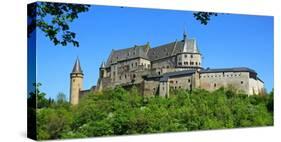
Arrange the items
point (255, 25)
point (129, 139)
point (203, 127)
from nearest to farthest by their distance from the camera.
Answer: point (129, 139) → point (203, 127) → point (255, 25)

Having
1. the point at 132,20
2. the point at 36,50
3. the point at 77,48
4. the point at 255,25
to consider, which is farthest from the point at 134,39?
the point at 255,25

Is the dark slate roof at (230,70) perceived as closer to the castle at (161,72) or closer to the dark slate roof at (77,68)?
the castle at (161,72)

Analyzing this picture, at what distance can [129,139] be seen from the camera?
11.1 metres

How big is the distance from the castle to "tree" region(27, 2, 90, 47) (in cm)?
52

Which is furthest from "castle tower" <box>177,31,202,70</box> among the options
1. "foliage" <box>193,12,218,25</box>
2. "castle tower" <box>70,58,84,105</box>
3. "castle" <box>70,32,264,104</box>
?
"castle tower" <box>70,58,84,105</box>

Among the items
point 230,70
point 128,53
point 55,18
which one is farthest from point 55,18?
point 230,70

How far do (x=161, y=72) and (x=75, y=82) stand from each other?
202cm

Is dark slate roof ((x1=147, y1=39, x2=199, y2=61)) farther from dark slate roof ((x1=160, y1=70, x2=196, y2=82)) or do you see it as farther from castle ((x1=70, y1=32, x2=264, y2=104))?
dark slate roof ((x1=160, y1=70, x2=196, y2=82))

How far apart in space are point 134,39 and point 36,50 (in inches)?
82.9

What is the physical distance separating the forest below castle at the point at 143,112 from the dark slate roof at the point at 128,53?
0.58m

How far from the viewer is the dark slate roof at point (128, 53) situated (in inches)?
448

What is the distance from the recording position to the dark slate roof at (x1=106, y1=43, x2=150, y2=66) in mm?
11375

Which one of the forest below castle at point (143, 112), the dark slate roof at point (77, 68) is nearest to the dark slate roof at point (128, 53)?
the forest below castle at point (143, 112)

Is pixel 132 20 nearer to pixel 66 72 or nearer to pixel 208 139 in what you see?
pixel 66 72
